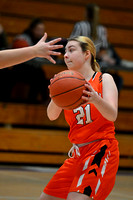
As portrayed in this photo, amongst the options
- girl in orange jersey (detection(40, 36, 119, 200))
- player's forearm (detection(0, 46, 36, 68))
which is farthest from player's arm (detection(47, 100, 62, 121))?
player's forearm (detection(0, 46, 36, 68))

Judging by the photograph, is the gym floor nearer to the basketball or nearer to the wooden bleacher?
the wooden bleacher

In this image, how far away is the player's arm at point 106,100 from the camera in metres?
2.97

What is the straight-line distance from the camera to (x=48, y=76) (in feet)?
27.1

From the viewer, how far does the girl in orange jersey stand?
3104 millimetres

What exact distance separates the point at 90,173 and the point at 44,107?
4.95m

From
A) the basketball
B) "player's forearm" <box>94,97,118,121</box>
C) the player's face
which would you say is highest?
the player's face

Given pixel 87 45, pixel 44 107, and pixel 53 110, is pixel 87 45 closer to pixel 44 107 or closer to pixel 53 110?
pixel 53 110

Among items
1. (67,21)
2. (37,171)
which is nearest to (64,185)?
(37,171)

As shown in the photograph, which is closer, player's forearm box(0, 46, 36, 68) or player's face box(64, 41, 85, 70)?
player's forearm box(0, 46, 36, 68)

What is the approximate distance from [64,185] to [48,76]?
5.07 metres

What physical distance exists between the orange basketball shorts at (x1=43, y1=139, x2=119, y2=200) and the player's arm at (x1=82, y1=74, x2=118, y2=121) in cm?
28

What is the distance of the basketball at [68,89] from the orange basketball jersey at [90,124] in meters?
0.28

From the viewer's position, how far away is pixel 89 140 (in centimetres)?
329

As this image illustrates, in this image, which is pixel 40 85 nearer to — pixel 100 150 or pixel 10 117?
pixel 10 117
